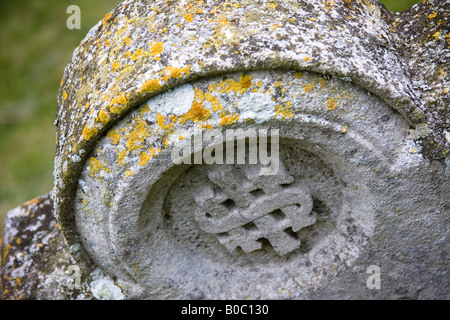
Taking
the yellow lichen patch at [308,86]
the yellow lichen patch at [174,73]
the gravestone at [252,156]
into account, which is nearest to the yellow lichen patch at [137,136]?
the gravestone at [252,156]

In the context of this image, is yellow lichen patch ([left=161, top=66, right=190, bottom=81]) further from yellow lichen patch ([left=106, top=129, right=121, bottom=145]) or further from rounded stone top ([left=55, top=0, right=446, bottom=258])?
yellow lichen patch ([left=106, top=129, right=121, bottom=145])

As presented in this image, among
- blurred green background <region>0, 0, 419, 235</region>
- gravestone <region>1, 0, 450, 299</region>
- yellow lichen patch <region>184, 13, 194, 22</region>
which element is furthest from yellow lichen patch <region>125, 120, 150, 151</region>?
blurred green background <region>0, 0, 419, 235</region>

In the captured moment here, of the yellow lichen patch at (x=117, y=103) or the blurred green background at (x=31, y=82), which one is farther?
the blurred green background at (x=31, y=82)

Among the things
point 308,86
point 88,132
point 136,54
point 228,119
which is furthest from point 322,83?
point 88,132

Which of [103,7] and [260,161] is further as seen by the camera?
[103,7]

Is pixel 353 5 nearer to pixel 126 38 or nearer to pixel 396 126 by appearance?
pixel 396 126

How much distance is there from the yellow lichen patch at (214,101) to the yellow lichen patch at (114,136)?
25cm

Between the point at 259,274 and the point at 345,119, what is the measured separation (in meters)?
0.62

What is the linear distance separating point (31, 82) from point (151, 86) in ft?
7.97

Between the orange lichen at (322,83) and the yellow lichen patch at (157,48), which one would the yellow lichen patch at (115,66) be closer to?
the yellow lichen patch at (157,48)

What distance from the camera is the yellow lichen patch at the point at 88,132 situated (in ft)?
3.74

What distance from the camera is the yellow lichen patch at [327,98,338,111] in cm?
112
